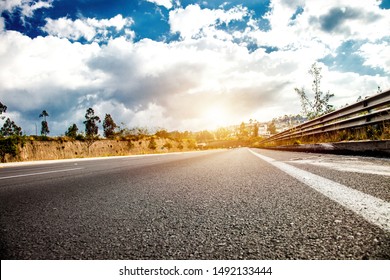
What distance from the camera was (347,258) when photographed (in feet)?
3.25

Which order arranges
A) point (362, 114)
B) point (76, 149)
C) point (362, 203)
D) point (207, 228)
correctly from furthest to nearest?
point (76, 149) < point (362, 114) < point (362, 203) < point (207, 228)

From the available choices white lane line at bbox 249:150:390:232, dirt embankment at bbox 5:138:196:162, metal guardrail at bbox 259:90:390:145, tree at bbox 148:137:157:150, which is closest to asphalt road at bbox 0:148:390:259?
white lane line at bbox 249:150:390:232

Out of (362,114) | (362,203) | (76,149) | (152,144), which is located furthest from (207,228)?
(152,144)

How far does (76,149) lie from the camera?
36.4m

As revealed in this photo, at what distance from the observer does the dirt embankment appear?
28.8 meters

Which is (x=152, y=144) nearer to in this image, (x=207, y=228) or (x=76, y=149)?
(x=76, y=149)

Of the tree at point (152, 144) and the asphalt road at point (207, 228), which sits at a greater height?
the tree at point (152, 144)

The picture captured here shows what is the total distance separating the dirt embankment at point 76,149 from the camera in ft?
94.3

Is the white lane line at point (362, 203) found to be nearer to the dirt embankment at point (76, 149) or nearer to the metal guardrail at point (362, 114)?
the metal guardrail at point (362, 114)

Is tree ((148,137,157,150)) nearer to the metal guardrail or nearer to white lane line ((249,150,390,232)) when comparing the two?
the metal guardrail

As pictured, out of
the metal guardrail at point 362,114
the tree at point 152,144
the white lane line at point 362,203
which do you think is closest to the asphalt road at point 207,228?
the white lane line at point 362,203

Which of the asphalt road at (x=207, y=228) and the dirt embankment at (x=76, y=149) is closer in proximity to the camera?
the asphalt road at (x=207, y=228)

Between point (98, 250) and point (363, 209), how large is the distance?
1.73 meters
